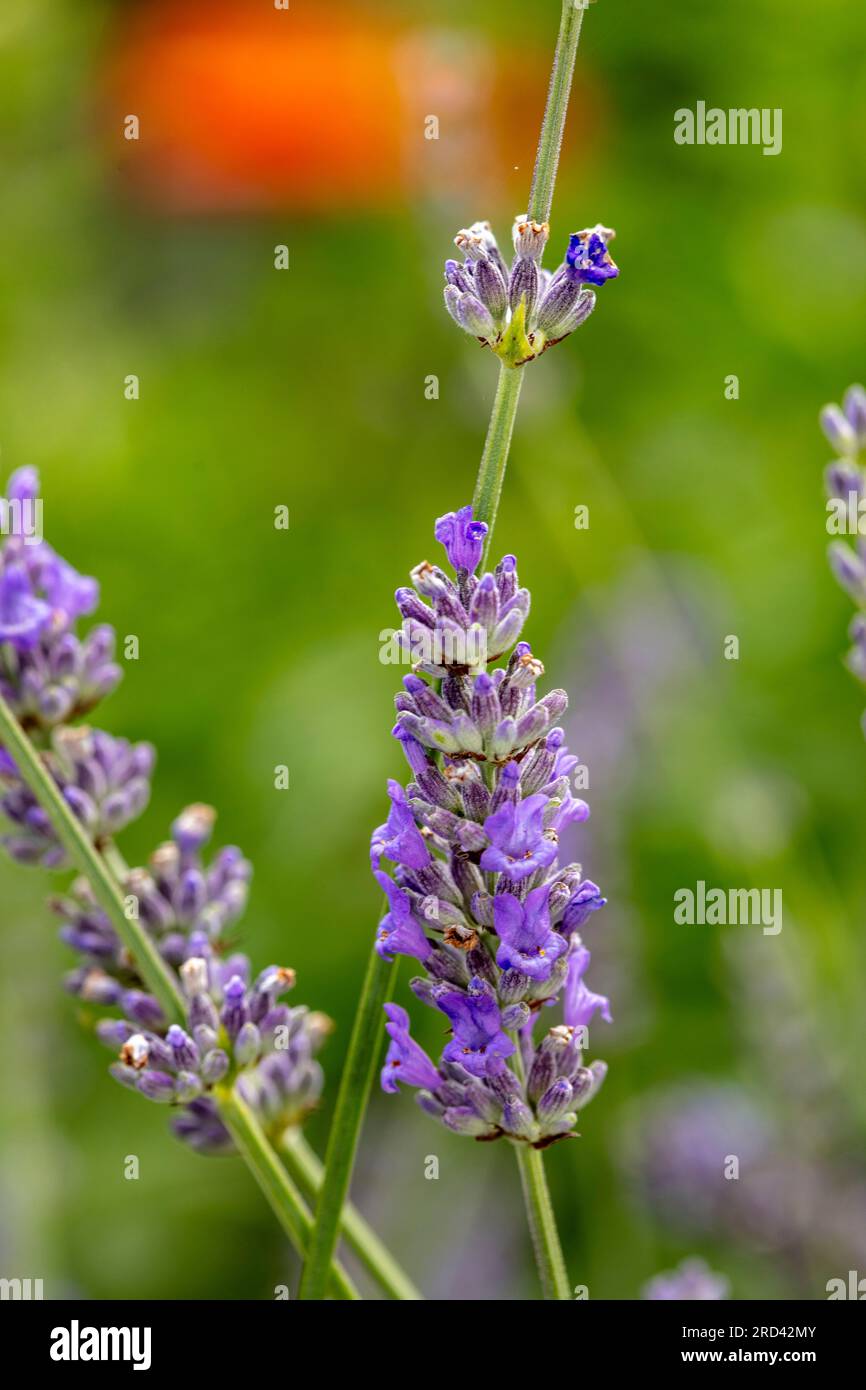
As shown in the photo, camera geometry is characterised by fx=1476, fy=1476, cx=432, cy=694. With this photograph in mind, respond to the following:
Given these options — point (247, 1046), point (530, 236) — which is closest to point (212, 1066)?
point (247, 1046)

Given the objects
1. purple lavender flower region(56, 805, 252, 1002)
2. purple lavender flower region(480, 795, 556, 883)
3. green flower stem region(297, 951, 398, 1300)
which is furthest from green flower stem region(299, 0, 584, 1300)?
purple lavender flower region(56, 805, 252, 1002)

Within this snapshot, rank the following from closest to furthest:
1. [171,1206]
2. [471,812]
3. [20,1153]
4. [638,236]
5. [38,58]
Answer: [471,812] < [20,1153] < [171,1206] < [638,236] < [38,58]

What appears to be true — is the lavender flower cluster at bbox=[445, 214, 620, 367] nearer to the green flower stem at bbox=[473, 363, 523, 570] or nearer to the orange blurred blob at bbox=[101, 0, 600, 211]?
the green flower stem at bbox=[473, 363, 523, 570]

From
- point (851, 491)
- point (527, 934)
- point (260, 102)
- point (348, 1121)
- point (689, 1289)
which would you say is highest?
point (260, 102)

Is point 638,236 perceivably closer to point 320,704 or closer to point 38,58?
point 320,704

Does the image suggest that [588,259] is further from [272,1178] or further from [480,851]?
[272,1178]
